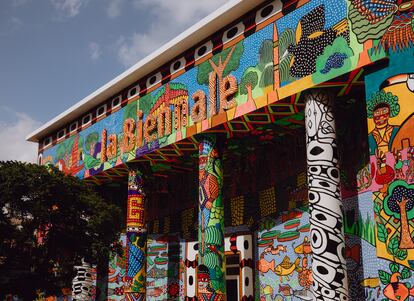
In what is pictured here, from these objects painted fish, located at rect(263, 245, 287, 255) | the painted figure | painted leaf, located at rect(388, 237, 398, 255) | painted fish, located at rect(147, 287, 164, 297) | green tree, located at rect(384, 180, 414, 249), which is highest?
the painted figure

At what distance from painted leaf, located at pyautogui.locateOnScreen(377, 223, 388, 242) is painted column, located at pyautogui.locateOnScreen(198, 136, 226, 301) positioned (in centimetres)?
504

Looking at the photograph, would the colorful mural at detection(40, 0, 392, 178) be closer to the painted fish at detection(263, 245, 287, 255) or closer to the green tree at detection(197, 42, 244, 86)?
the green tree at detection(197, 42, 244, 86)

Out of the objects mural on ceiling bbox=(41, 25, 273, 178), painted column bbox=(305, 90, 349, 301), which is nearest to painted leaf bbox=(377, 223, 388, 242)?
painted column bbox=(305, 90, 349, 301)

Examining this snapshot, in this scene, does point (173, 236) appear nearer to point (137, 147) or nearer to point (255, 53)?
point (137, 147)

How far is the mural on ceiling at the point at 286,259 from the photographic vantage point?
13916 millimetres

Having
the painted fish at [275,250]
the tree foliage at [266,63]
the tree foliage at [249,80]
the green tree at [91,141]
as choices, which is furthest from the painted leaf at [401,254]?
the green tree at [91,141]

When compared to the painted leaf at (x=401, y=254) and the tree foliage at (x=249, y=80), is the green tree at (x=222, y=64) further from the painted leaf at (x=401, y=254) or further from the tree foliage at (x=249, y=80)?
the painted leaf at (x=401, y=254)

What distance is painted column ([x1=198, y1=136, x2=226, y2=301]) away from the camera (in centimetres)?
1373

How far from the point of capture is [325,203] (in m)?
11.4

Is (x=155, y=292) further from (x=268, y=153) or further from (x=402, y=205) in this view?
(x=402, y=205)

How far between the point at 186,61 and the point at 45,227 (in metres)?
6.76

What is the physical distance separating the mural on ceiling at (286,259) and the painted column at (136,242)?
404 centimetres

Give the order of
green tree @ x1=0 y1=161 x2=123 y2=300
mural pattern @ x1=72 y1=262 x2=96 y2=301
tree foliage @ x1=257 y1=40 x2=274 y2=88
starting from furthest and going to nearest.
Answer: mural pattern @ x1=72 y1=262 x2=96 y2=301 → green tree @ x1=0 y1=161 x2=123 y2=300 → tree foliage @ x1=257 y1=40 x2=274 y2=88

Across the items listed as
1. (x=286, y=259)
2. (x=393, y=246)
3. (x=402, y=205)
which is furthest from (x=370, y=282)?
(x=286, y=259)
